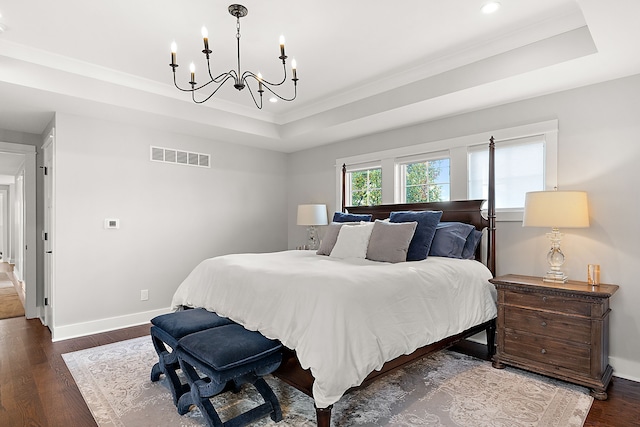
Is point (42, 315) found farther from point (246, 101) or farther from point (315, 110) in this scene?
point (315, 110)

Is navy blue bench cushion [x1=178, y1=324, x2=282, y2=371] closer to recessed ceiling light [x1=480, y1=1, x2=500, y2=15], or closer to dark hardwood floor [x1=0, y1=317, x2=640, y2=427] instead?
dark hardwood floor [x1=0, y1=317, x2=640, y2=427]

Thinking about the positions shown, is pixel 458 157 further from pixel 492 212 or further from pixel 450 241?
pixel 450 241

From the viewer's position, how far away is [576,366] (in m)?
2.57

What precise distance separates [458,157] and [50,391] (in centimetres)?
409

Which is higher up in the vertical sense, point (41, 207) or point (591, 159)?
point (591, 159)

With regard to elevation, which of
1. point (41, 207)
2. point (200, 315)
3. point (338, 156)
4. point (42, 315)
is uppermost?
point (338, 156)

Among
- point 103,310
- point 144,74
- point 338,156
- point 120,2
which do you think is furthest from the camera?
point 338,156

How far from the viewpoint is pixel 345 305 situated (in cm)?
197

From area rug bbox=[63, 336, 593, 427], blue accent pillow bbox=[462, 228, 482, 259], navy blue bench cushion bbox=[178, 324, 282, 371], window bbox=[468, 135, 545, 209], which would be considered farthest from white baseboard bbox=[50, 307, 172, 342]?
window bbox=[468, 135, 545, 209]

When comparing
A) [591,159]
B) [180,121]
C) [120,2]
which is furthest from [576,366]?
[180,121]

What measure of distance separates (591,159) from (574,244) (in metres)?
0.72

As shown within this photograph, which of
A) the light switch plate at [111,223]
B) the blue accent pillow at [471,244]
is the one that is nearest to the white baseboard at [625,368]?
the blue accent pillow at [471,244]

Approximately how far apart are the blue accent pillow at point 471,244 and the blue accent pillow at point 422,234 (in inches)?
15.0

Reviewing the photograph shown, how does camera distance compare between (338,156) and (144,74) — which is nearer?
(144,74)
